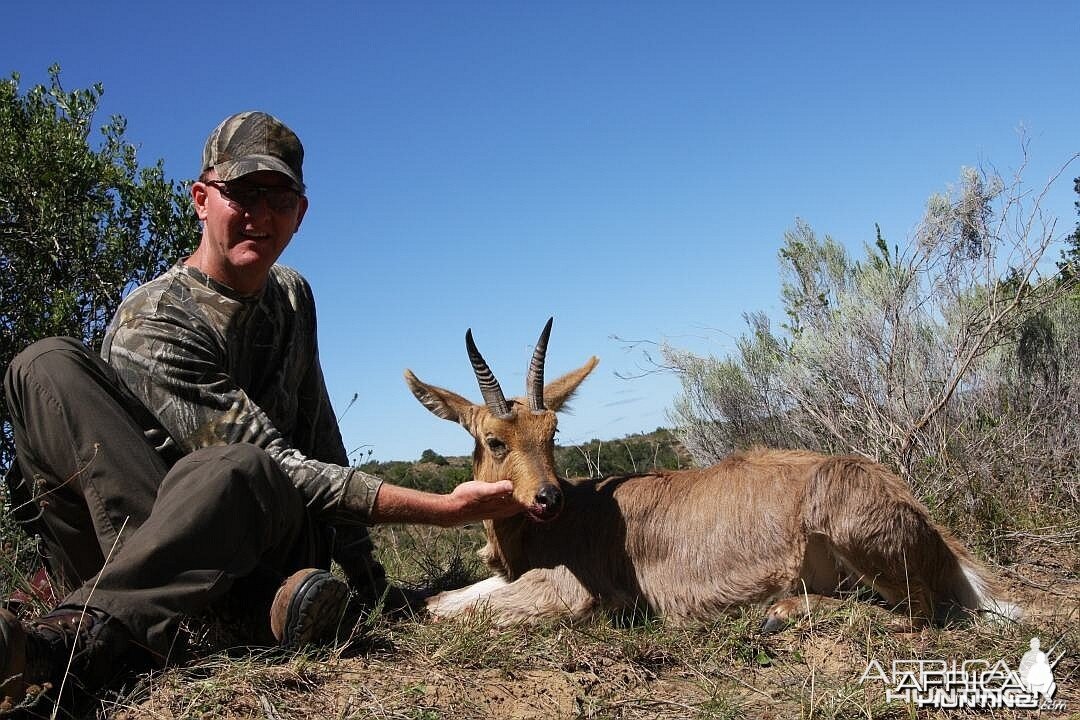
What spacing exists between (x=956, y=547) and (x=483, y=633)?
3.51m

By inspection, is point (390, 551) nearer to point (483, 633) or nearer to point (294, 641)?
point (483, 633)

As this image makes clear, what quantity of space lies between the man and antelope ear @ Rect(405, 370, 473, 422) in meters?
1.26

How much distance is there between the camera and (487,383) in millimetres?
6711

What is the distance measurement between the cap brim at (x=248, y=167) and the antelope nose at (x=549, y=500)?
2.57m

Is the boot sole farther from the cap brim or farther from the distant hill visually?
the distant hill

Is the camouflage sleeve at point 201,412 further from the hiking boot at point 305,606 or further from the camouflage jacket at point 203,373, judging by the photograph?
the hiking boot at point 305,606

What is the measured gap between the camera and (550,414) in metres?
6.70

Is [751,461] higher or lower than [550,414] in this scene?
lower

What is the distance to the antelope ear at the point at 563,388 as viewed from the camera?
24.3 ft

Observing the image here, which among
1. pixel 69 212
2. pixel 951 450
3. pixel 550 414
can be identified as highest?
pixel 69 212

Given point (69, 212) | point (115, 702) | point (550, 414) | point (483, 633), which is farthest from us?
point (69, 212)

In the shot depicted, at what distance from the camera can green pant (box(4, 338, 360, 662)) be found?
416cm

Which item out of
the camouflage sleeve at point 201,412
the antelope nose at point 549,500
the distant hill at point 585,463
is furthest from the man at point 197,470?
the distant hill at point 585,463

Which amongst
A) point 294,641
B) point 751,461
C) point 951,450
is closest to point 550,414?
point 751,461
